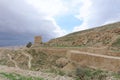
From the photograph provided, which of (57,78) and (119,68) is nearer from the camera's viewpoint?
(57,78)

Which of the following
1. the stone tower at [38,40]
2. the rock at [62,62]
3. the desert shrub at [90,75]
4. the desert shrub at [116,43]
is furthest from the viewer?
the stone tower at [38,40]

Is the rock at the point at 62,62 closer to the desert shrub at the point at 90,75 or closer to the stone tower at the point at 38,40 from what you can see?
the desert shrub at the point at 90,75

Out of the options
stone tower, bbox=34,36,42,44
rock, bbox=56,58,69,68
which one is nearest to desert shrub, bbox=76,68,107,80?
rock, bbox=56,58,69,68

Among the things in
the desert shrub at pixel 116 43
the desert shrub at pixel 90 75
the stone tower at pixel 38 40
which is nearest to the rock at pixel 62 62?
the desert shrub at pixel 90 75

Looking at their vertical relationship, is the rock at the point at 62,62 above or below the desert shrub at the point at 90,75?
above

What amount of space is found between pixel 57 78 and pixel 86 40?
1788cm

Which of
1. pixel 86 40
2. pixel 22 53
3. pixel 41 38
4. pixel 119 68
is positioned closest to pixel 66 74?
pixel 119 68

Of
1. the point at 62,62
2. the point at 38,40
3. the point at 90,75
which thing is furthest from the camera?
the point at 38,40

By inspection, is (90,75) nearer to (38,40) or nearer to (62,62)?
(62,62)

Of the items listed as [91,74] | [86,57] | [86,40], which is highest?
[86,40]

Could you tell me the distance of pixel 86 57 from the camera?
17078 millimetres

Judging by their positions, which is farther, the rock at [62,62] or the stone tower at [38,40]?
the stone tower at [38,40]

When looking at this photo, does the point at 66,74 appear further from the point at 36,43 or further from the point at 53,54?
the point at 36,43

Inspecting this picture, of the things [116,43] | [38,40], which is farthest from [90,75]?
[38,40]
